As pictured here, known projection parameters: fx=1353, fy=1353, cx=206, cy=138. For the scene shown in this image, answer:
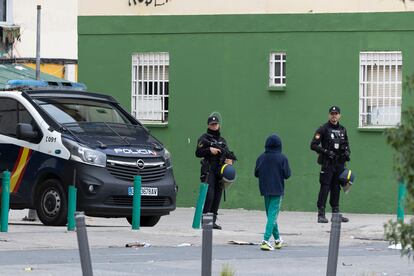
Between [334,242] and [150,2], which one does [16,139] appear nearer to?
[150,2]

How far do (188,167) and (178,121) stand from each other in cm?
92

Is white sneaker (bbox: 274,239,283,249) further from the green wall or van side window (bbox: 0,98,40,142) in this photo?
the green wall

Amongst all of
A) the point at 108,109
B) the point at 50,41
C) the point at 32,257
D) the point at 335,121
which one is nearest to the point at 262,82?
the point at 335,121

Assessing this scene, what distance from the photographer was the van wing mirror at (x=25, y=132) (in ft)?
61.9

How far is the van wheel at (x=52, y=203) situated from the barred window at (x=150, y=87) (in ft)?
26.1

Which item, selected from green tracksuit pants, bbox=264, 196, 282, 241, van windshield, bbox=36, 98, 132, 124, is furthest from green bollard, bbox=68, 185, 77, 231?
green tracksuit pants, bbox=264, 196, 282, 241

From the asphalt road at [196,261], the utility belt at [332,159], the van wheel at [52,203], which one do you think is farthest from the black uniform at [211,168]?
the asphalt road at [196,261]

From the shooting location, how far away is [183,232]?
758 inches

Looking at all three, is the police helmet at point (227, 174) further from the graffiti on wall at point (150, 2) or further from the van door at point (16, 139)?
the graffiti on wall at point (150, 2)

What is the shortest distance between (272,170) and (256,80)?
29.3 ft

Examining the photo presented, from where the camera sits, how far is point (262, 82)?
25.7 metres

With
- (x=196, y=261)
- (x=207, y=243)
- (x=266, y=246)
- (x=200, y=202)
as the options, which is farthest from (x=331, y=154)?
(x=207, y=243)

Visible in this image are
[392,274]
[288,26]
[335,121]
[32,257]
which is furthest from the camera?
[288,26]

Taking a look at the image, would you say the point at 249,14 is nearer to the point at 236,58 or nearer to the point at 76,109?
the point at 236,58
